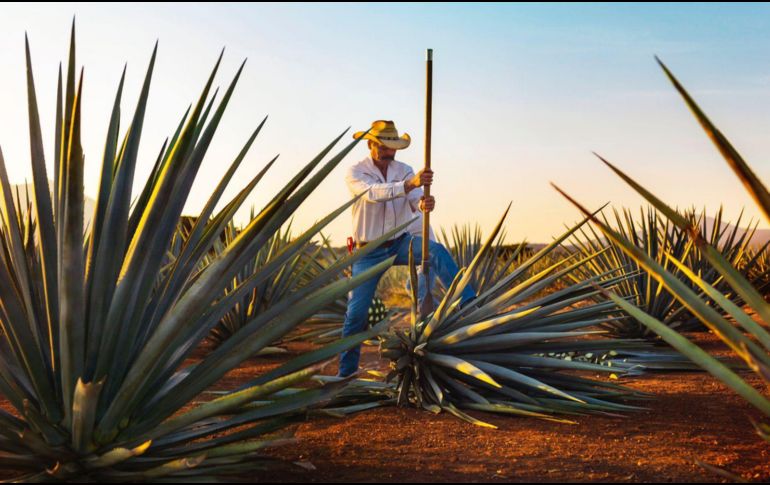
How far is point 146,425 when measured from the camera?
264 cm

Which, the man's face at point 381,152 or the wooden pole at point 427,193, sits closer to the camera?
the wooden pole at point 427,193

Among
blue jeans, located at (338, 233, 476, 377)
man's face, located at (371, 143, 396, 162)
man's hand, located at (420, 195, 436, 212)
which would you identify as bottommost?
blue jeans, located at (338, 233, 476, 377)

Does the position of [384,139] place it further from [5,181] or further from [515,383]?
[5,181]

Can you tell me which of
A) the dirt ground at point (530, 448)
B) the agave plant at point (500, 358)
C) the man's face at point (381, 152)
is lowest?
the dirt ground at point (530, 448)

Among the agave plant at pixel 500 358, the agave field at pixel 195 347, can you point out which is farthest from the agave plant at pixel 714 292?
the agave plant at pixel 500 358

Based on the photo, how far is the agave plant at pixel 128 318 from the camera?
8.08ft

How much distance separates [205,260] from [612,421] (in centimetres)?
472

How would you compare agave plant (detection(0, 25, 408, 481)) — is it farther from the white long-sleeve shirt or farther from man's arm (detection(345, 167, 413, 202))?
the white long-sleeve shirt

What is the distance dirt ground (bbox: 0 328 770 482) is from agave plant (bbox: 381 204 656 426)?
127mm

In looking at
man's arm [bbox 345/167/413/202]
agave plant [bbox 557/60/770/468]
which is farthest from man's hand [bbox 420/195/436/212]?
agave plant [bbox 557/60/770/468]

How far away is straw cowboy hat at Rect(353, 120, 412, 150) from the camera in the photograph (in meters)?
5.70

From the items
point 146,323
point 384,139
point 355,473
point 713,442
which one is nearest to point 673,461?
point 713,442

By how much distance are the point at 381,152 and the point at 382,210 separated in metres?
0.42

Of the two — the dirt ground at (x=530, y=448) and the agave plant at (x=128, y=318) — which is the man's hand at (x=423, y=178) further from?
the agave plant at (x=128, y=318)
